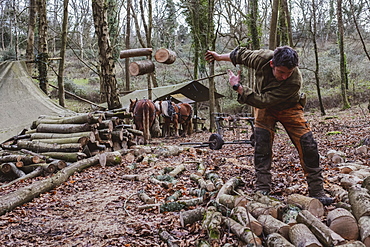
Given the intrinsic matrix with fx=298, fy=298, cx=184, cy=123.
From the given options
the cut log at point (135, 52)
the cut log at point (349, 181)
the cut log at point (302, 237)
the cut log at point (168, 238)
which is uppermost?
the cut log at point (135, 52)

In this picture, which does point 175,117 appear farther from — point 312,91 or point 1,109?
point 312,91

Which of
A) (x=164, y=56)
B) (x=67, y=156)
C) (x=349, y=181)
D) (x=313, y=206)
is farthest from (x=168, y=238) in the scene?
(x=164, y=56)

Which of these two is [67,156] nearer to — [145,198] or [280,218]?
[145,198]

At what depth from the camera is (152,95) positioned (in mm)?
14906

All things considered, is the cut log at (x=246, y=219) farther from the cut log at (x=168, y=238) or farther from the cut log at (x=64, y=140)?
the cut log at (x=64, y=140)

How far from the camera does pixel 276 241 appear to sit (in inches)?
93.2

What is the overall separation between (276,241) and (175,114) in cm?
1055

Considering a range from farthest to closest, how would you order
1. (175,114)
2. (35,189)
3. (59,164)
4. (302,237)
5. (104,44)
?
(175,114) → (104,44) → (59,164) → (35,189) → (302,237)

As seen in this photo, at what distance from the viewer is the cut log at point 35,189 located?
3.98m

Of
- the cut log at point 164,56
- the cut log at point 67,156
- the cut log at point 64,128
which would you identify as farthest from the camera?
the cut log at point 64,128

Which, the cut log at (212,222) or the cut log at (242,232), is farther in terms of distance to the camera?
the cut log at (212,222)

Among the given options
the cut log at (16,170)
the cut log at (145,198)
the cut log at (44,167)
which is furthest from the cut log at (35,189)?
the cut log at (145,198)

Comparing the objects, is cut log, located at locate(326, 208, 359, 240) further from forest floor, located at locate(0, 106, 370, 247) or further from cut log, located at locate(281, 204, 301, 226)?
forest floor, located at locate(0, 106, 370, 247)

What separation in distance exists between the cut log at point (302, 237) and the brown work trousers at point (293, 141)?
1.04m
